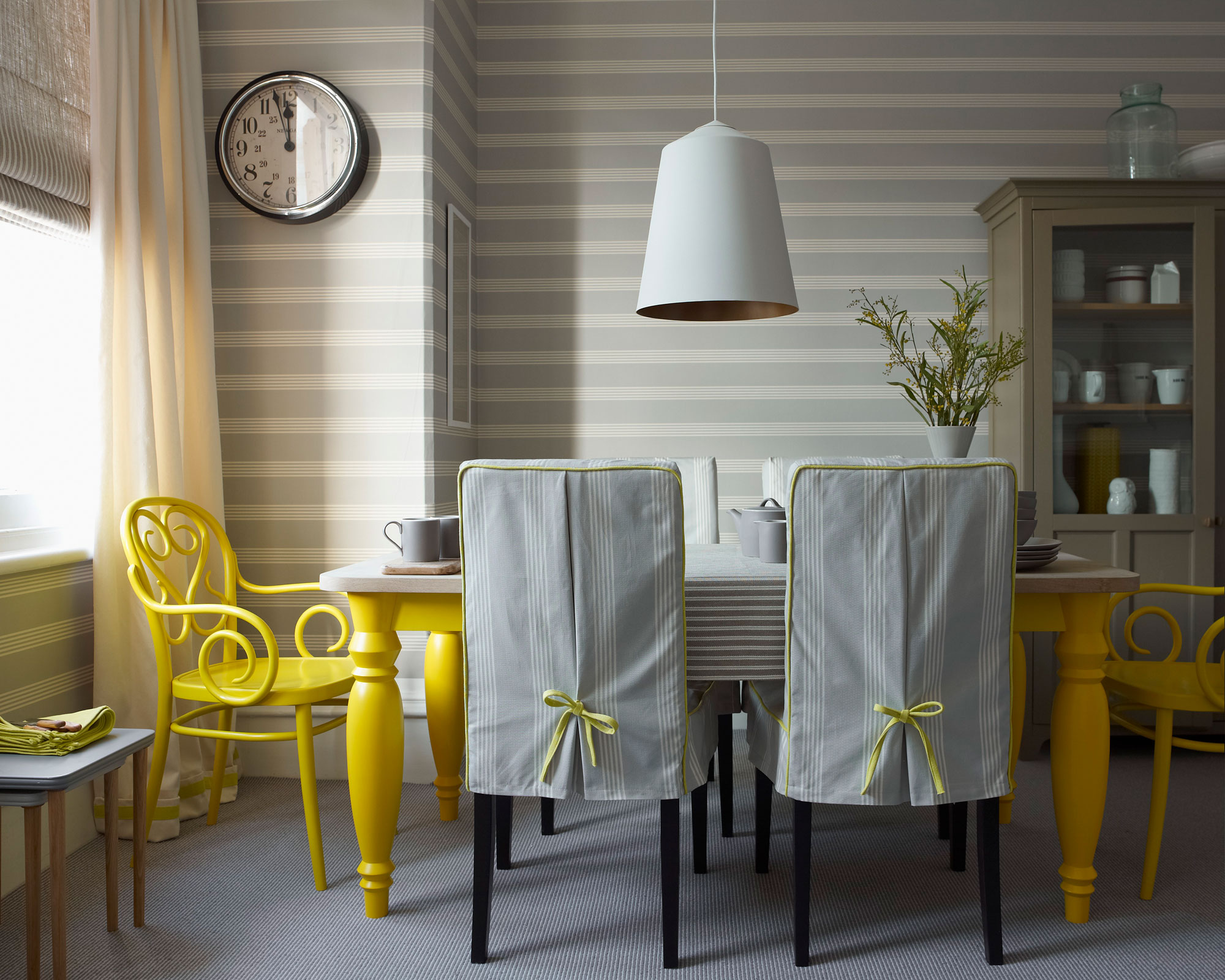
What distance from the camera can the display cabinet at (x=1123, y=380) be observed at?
2.88 meters

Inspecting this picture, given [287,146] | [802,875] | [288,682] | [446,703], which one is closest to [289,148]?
[287,146]

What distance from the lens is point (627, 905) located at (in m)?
1.91

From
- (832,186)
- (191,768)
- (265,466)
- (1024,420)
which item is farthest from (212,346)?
(1024,420)

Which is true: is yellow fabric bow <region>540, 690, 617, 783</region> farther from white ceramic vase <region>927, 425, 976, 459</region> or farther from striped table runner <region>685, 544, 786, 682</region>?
white ceramic vase <region>927, 425, 976, 459</region>

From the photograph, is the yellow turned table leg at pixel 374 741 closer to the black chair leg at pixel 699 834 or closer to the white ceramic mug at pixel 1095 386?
the black chair leg at pixel 699 834

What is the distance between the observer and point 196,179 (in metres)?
2.56

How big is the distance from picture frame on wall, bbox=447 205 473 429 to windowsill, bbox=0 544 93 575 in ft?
3.66

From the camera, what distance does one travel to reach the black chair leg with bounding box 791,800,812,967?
5.32 ft

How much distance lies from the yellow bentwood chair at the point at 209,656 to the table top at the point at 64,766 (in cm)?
17

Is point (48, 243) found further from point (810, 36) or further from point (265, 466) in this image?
point (810, 36)

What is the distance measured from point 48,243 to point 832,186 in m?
2.51

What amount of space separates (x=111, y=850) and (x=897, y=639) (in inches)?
Result: 60.2

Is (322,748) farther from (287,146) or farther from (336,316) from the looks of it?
(287,146)

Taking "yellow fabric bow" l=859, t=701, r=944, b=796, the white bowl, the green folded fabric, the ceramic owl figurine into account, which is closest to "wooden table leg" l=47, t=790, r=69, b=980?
the green folded fabric
